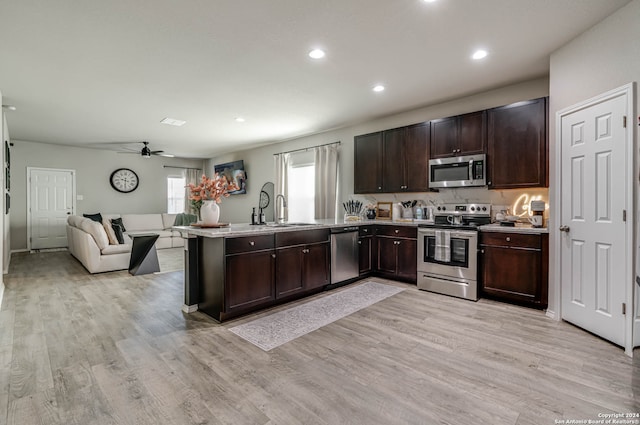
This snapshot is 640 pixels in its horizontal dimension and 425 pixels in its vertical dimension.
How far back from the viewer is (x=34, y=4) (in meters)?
2.27

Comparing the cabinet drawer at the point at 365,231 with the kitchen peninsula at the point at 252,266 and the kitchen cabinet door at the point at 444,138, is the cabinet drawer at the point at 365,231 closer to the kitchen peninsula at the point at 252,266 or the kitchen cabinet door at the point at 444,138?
the kitchen peninsula at the point at 252,266

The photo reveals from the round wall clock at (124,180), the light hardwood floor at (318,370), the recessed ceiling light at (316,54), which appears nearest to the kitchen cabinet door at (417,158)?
the light hardwood floor at (318,370)

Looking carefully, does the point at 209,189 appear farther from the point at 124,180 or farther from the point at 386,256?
the point at 124,180

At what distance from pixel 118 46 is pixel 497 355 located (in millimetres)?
4245

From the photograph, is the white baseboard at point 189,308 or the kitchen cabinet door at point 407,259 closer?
the white baseboard at point 189,308

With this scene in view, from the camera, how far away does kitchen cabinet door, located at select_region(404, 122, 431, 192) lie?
14.6 ft

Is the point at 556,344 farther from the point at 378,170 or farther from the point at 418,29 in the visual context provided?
the point at 378,170

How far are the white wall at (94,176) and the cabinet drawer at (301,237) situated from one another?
23.6 ft

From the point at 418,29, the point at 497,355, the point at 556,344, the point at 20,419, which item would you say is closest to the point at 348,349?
the point at 497,355

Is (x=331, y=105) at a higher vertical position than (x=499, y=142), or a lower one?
higher

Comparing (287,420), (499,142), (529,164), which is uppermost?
(499,142)

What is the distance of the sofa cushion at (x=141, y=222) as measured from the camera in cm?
804

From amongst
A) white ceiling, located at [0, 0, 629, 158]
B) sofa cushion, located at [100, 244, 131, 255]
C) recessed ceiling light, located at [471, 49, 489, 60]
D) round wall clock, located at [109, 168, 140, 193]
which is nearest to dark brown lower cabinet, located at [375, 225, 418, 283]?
white ceiling, located at [0, 0, 629, 158]

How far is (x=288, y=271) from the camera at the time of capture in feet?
11.6
